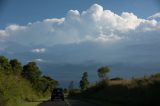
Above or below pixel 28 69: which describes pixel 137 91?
below

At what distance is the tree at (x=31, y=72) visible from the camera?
317ft

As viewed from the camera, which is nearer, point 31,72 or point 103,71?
point 31,72

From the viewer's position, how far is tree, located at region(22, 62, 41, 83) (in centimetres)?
9653

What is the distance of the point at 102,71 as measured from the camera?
108375 millimetres

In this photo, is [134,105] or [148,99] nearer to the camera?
[148,99]

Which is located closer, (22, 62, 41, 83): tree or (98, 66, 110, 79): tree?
(22, 62, 41, 83): tree

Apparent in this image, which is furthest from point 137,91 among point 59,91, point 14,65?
point 14,65

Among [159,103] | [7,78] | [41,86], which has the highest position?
[41,86]

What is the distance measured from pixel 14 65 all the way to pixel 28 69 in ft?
35.9

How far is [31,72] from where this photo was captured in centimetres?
9750

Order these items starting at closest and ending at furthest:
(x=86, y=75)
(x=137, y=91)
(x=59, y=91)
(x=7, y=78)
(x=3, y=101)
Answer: (x=3, y=101), (x=7, y=78), (x=137, y=91), (x=59, y=91), (x=86, y=75)

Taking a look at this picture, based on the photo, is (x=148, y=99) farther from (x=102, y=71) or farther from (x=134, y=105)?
(x=102, y=71)

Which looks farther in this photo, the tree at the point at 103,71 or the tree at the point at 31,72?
the tree at the point at 103,71


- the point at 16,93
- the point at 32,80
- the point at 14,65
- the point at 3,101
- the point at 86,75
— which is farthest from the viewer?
the point at 86,75
